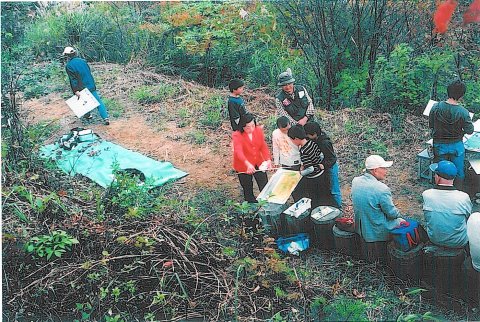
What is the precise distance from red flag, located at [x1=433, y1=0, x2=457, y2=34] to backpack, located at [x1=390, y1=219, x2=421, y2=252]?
3.87 metres

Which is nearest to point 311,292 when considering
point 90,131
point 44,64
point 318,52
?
point 90,131

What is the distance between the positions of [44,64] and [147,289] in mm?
4882

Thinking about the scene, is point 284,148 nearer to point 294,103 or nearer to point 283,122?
point 283,122

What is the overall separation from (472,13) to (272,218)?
4.15 meters

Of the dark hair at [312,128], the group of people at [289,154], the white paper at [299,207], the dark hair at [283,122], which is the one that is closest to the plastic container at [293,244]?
the white paper at [299,207]

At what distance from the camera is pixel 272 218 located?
4.80 meters

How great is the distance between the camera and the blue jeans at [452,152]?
504 centimetres

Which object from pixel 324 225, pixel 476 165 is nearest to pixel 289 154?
pixel 324 225

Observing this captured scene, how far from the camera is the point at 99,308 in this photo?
4.09 m

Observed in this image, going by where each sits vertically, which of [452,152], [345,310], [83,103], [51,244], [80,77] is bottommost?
[345,310]

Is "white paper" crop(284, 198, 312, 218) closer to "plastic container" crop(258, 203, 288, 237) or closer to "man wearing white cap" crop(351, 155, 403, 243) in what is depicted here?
"plastic container" crop(258, 203, 288, 237)

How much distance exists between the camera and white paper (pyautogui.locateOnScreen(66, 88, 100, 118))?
7062 mm

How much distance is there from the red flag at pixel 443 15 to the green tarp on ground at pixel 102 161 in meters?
4.02

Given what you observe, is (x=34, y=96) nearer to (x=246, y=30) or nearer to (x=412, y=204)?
(x=246, y=30)
